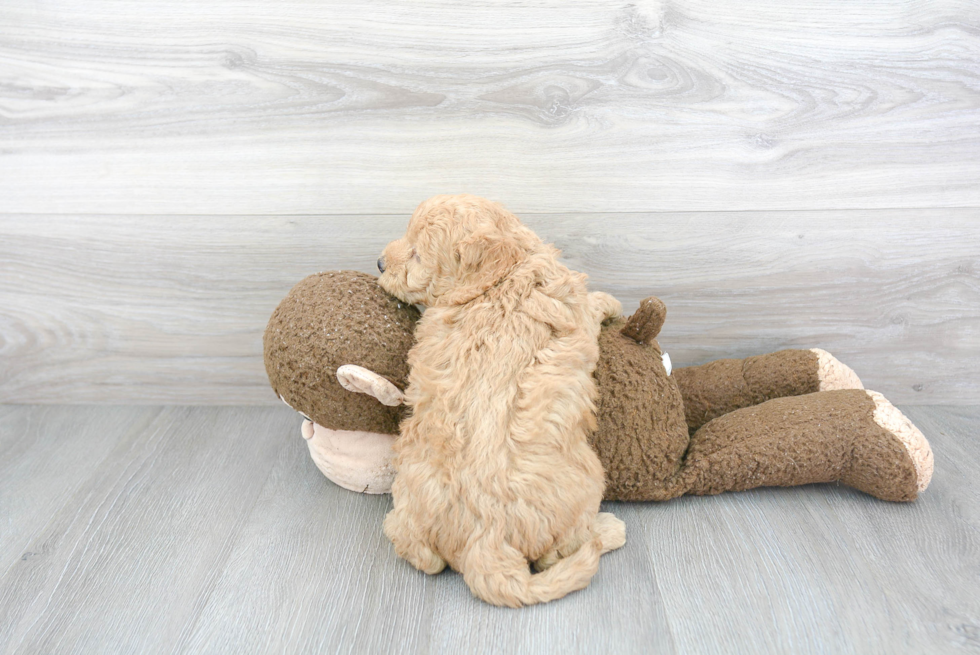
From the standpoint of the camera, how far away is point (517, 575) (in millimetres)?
890

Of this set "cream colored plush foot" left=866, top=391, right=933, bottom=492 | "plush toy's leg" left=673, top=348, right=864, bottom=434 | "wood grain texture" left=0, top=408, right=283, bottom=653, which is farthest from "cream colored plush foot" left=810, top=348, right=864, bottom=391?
"wood grain texture" left=0, top=408, right=283, bottom=653

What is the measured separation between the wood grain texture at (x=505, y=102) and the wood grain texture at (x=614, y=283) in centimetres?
5

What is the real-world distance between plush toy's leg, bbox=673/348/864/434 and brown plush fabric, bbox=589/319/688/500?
0.16 m

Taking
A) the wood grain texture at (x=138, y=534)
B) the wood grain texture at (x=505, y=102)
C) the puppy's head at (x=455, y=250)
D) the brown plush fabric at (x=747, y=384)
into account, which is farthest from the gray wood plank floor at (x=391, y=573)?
the wood grain texture at (x=505, y=102)

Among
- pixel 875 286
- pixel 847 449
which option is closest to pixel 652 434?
pixel 847 449

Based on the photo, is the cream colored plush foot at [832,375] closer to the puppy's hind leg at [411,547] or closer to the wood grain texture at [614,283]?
the wood grain texture at [614,283]

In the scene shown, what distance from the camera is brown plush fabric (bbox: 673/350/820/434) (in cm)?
124

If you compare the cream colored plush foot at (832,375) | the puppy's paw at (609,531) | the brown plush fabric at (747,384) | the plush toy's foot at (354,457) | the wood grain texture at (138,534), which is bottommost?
the wood grain texture at (138,534)

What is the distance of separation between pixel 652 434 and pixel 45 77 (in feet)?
4.41

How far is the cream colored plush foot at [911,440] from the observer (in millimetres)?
1062

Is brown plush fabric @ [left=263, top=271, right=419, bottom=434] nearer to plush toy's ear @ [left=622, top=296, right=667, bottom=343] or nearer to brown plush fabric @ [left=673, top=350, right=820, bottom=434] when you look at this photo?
plush toy's ear @ [left=622, top=296, right=667, bottom=343]

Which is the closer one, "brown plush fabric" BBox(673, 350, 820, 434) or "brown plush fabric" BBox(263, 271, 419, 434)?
"brown plush fabric" BBox(263, 271, 419, 434)

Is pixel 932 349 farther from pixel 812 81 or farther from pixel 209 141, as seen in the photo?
pixel 209 141

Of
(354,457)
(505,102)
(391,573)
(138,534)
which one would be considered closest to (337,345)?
(354,457)
